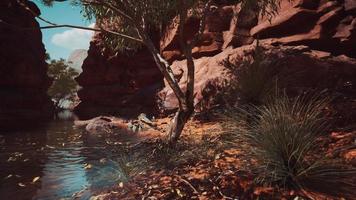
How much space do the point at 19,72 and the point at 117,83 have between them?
28.3 feet

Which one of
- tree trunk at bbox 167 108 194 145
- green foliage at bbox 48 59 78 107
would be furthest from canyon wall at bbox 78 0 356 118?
green foliage at bbox 48 59 78 107

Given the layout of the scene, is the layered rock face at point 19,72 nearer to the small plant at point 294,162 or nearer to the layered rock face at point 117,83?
the layered rock face at point 117,83

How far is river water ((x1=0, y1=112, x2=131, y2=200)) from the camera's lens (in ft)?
21.2

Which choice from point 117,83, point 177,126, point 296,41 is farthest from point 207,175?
point 117,83

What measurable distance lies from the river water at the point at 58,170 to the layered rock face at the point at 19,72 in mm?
14755

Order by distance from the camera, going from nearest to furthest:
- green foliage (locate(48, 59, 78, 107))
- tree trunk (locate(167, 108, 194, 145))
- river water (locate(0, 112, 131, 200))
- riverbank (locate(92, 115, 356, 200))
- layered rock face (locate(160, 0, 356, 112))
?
riverbank (locate(92, 115, 356, 200)), river water (locate(0, 112, 131, 200)), tree trunk (locate(167, 108, 194, 145)), layered rock face (locate(160, 0, 356, 112)), green foliage (locate(48, 59, 78, 107))

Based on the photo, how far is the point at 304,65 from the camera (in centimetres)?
1220

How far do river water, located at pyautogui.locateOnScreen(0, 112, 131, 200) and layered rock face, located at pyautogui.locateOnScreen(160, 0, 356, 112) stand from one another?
5.18 meters

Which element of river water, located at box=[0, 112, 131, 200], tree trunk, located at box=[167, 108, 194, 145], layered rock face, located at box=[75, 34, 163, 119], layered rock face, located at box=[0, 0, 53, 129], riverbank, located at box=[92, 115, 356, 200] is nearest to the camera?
riverbank, located at box=[92, 115, 356, 200]

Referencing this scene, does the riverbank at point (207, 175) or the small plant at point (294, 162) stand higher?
the small plant at point (294, 162)

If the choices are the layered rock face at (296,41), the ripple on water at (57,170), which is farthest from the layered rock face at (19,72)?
the layered rock face at (296,41)

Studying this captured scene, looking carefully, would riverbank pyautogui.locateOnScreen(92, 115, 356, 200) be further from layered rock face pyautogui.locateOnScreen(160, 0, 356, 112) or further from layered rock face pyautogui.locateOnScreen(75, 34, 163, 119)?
layered rock face pyautogui.locateOnScreen(75, 34, 163, 119)

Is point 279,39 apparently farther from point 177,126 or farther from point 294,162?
point 294,162

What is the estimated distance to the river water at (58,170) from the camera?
6.48 m
